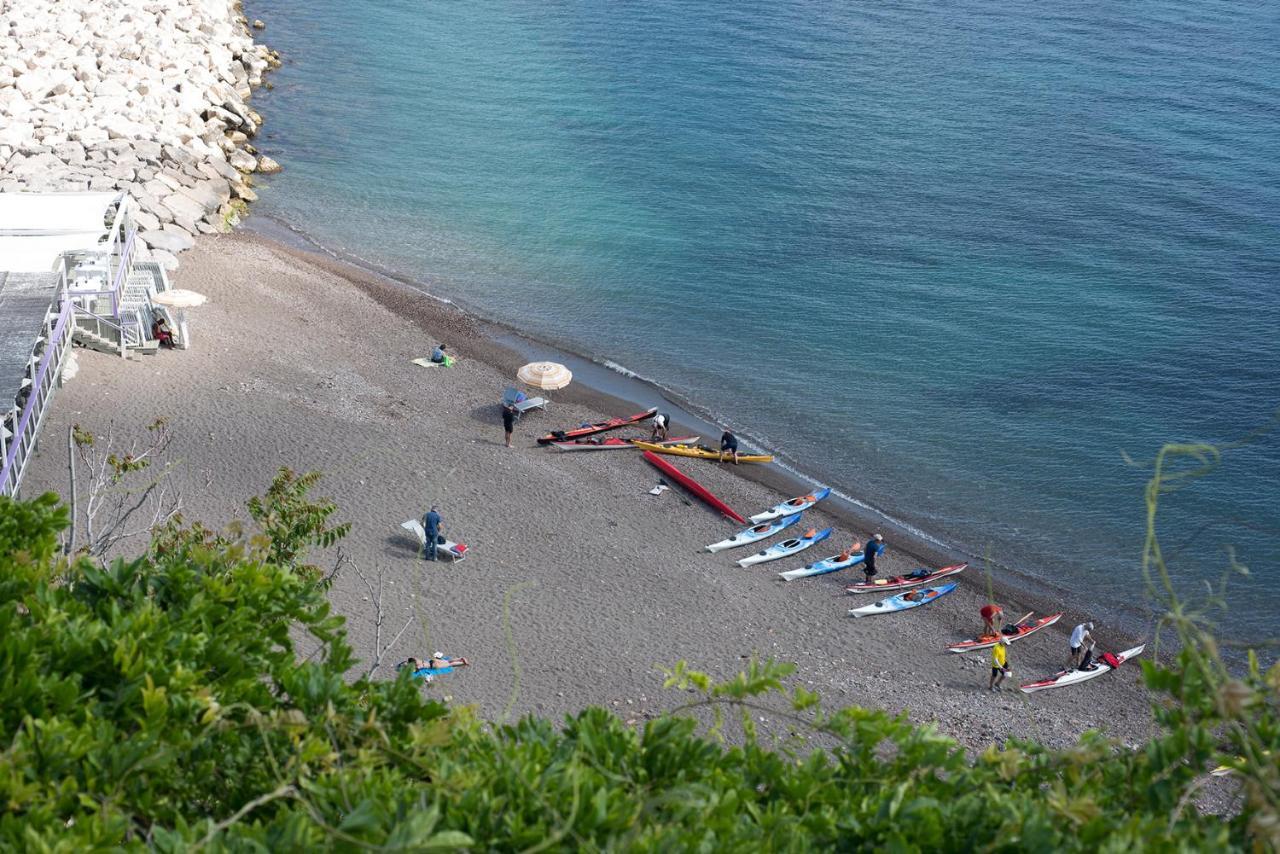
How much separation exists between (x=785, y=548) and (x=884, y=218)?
72.2ft

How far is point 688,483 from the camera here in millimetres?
29172

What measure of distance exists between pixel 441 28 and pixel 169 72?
781 inches

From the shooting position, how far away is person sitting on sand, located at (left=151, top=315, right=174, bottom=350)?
30719mm

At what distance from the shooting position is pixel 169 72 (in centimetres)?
4666

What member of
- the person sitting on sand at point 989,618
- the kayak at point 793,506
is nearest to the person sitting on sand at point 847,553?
the kayak at point 793,506

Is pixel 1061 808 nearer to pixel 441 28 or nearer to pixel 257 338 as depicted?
pixel 257 338

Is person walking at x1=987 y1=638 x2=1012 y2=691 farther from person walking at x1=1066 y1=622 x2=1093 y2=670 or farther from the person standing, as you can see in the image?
the person standing

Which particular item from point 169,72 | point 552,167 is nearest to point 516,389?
point 552,167

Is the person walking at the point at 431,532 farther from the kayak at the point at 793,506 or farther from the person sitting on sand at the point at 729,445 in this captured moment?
the person sitting on sand at the point at 729,445

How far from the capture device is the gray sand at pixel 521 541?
22.2 metres

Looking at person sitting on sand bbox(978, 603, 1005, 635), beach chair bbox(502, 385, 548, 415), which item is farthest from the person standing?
person sitting on sand bbox(978, 603, 1005, 635)

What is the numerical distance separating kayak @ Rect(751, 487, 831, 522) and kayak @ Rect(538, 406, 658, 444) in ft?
15.9

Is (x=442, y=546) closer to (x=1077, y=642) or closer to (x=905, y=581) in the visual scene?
(x=905, y=581)

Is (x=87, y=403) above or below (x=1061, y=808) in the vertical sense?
below
